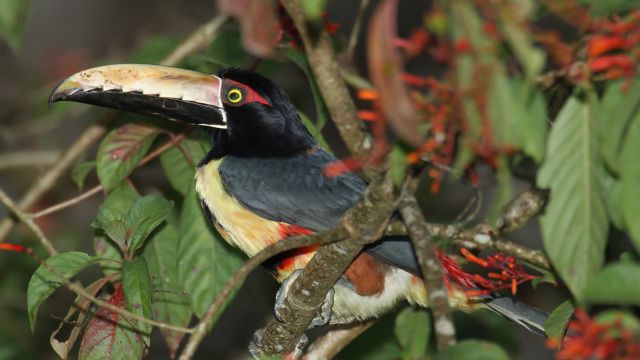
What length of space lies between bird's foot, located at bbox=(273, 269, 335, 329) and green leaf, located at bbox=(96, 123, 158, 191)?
0.71 m

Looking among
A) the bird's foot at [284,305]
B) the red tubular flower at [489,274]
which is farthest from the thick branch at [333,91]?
the bird's foot at [284,305]

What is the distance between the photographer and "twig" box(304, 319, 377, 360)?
379 centimetres

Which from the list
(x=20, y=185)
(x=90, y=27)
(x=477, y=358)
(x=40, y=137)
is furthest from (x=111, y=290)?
(x=90, y=27)

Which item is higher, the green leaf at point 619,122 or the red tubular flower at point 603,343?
the green leaf at point 619,122

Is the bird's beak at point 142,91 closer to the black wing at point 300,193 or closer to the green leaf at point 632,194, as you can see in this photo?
the black wing at point 300,193

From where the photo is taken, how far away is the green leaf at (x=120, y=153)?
3.52 meters

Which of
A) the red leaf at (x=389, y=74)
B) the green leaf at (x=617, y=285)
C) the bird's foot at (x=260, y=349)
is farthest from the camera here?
the bird's foot at (x=260, y=349)

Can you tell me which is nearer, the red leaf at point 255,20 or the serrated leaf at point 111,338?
the red leaf at point 255,20

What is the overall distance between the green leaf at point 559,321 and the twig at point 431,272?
517mm

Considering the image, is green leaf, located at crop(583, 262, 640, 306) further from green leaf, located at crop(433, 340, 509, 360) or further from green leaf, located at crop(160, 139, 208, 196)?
green leaf, located at crop(160, 139, 208, 196)

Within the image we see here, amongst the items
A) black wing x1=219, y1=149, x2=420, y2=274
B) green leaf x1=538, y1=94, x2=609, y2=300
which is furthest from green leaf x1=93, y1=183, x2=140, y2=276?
green leaf x1=538, y1=94, x2=609, y2=300

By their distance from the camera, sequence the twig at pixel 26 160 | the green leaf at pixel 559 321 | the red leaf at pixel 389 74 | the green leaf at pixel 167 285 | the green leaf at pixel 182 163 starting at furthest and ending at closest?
the twig at pixel 26 160, the green leaf at pixel 182 163, the green leaf at pixel 167 285, the green leaf at pixel 559 321, the red leaf at pixel 389 74

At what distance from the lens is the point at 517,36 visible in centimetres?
178

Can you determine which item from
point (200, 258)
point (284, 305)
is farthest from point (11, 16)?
point (284, 305)
